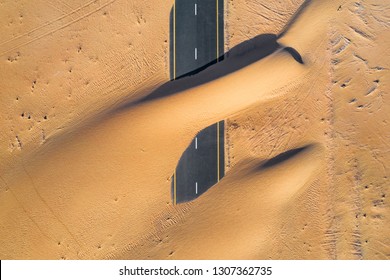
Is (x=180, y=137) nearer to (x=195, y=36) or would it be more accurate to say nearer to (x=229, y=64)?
(x=229, y=64)

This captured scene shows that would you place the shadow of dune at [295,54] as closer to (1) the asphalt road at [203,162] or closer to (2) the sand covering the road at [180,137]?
(2) the sand covering the road at [180,137]

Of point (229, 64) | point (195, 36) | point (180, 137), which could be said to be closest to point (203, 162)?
point (180, 137)

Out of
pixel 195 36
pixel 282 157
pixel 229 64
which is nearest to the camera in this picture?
pixel 282 157

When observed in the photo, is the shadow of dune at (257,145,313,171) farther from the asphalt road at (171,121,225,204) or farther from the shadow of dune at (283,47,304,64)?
the shadow of dune at (283,47,304,64)

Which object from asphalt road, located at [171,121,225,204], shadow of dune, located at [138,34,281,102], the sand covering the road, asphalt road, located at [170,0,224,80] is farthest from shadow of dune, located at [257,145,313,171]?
asphalt road, located at [170,0,224,80]

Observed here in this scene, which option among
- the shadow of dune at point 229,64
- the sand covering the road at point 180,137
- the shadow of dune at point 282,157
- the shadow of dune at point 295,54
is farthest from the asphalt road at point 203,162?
the shadow of dune at point 295,54
